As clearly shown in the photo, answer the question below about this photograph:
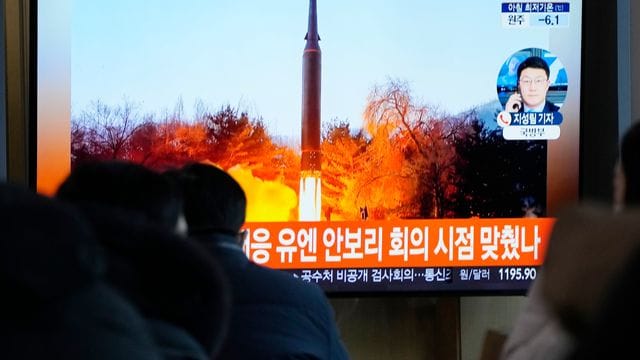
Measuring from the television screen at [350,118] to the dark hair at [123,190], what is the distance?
1.85 m

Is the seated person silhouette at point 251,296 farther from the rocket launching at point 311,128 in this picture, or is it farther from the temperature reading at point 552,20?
the temperature reading at point 552,20

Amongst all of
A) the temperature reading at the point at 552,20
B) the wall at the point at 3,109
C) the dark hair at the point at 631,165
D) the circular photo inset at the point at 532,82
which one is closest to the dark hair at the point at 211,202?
the dark hair at the point at 631,165

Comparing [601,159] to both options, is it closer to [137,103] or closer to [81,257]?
[137,103]

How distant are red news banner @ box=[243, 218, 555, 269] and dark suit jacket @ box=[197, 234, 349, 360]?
1191 mm

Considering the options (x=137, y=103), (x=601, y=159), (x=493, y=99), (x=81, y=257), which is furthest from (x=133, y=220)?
(x=601, y=159)

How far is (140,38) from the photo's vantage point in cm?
354

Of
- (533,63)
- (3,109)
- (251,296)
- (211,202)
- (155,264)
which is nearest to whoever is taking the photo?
A: (155,264)

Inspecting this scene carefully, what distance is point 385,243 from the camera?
359cm

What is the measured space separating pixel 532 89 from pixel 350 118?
2.27 feet

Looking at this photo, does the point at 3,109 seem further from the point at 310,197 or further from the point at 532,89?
the point at 532,89

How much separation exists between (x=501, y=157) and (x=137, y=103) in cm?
135

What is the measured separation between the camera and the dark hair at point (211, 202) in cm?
239

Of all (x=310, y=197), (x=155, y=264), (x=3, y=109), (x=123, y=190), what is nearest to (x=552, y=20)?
(x=310, y=197)

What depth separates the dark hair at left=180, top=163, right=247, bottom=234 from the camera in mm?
2389
